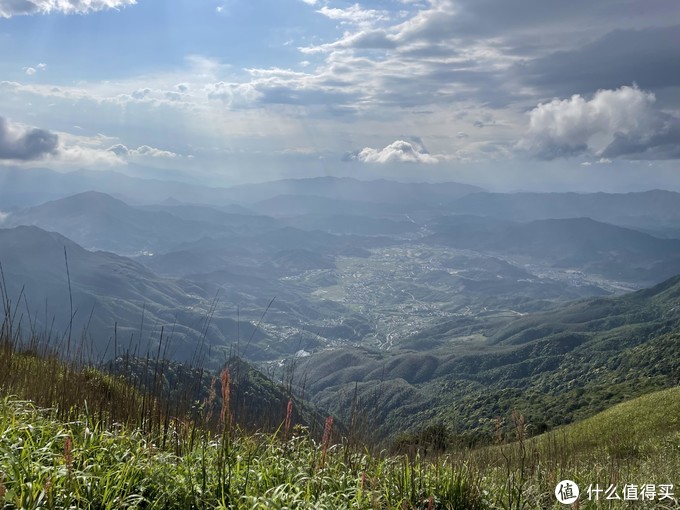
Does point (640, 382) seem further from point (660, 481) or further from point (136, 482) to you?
point (136, 482)

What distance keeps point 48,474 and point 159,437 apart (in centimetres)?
241

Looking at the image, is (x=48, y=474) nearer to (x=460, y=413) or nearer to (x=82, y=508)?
(x=82, y=508)

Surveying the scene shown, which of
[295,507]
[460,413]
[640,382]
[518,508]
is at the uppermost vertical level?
[295,507]

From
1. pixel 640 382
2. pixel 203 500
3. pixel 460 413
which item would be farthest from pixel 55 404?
pixel 460 413

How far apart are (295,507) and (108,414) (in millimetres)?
3953

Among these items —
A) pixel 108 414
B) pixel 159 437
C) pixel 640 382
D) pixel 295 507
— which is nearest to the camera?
pixel 295 507

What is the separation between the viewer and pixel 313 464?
6.55m

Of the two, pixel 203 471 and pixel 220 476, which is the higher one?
pixel 203 471

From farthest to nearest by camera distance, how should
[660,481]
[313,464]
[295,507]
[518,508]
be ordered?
[660,481]
[313,464]
[518,508]
[295,507]

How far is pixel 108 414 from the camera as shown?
7883 mm

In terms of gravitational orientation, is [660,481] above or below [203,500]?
below

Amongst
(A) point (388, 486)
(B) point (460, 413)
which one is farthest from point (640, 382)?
(A) point (388, 486)

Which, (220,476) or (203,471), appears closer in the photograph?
(203,471)

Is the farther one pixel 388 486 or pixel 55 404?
pixel 55 404
